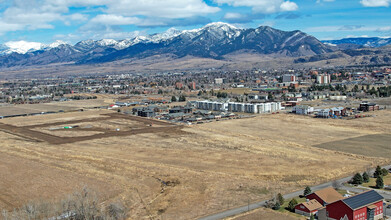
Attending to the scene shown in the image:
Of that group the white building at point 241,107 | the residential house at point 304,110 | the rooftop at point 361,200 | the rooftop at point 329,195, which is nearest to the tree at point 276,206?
the rooftop at point 329,195

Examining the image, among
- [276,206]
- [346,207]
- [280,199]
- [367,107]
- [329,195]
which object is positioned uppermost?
[367,107]

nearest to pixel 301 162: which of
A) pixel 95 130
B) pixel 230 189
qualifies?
pixel 230 189

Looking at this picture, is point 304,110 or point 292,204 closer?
point 292,204

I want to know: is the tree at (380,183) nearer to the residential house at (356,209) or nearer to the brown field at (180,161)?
the brown field at (180,161)

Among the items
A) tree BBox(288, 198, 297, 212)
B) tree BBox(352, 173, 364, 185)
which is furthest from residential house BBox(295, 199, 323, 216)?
tree BBox(352, 173, 364, 185)

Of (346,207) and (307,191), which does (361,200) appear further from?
(307,191)

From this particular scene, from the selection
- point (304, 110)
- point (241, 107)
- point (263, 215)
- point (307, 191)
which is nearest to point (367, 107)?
point (304, 110)

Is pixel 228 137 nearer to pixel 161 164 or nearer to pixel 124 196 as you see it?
pixel 161 164

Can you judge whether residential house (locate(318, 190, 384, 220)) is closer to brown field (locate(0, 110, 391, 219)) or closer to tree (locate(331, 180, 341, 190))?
tree (locate(331, 180, 341, 190))
